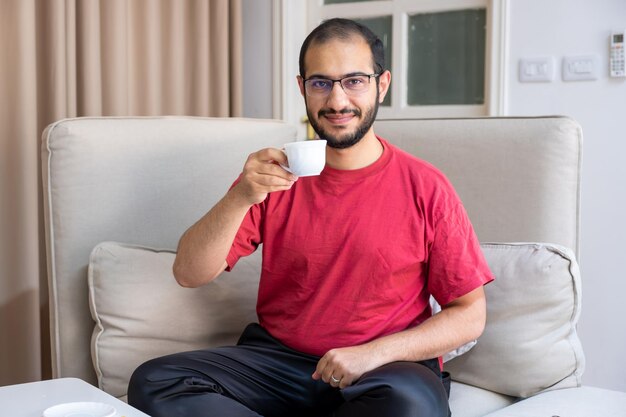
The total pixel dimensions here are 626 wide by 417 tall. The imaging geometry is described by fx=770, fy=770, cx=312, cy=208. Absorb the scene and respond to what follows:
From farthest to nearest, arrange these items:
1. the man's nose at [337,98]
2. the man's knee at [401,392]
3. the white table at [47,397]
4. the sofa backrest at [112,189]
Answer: the sofa backrest at [112,189] < the man's nose at [337,98] < the man's knee at [401,392] < the white table at [47,397]

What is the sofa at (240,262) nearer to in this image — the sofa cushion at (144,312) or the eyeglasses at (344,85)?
the sofa cushion at (144,312)

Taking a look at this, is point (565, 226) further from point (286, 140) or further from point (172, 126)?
point (172, 126)

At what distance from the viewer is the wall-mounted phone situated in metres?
2.75

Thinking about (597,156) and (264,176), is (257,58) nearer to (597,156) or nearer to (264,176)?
(597,156)

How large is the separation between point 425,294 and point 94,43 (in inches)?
62.3

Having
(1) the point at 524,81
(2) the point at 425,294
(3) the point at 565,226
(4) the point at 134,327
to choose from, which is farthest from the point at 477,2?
(4) the point at 134,327

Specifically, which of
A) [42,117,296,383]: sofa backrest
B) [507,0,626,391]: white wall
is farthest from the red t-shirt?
[507,0,626,391]: white wall

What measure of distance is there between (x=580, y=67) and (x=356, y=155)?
1.48 metres

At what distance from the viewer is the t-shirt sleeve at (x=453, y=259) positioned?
63.4 inches

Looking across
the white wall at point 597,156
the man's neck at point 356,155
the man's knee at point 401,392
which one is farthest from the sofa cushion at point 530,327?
the white wall at point 597,156

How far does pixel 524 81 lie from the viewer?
2.97 m

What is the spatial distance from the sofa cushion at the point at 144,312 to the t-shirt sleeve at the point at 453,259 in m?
0.53

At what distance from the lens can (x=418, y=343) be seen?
156 cm

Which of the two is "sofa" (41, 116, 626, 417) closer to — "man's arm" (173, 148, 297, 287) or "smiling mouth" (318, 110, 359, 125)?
"man's arm" (173, 148, 297, 287)
